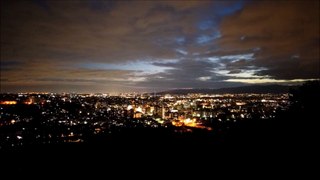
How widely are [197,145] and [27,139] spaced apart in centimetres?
1357

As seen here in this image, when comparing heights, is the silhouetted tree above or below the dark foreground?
above

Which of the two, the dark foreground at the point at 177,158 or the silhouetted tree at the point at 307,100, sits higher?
the silhouetted tree at the point at 307,100

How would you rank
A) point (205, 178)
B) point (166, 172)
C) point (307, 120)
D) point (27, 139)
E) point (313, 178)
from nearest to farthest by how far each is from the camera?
point (313, 178)
point (205, 178)
point (166, 172)
point (307, 120)
point (27, 139)

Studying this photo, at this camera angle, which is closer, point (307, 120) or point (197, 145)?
point (307, 120)

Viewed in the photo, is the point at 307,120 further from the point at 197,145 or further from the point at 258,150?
the point at 197,145

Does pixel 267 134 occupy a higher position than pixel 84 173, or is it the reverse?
pixel 267 134

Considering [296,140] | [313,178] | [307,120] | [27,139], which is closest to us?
[313,178]

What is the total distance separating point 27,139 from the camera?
20672mm

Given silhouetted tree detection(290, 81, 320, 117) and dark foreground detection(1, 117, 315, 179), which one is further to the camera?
silhouetted tree detection(290, 81, 320, 117)

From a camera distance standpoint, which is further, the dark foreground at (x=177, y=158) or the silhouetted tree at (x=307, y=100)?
the silhouetted tree at (x=307, y=100)

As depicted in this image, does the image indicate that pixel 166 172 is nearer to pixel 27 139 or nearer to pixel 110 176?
pixel 110 176

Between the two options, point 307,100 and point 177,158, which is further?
point 307,100

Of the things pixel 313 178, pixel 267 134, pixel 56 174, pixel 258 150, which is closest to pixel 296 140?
pixel 258 150

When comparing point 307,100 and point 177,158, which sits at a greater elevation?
point 307,100
